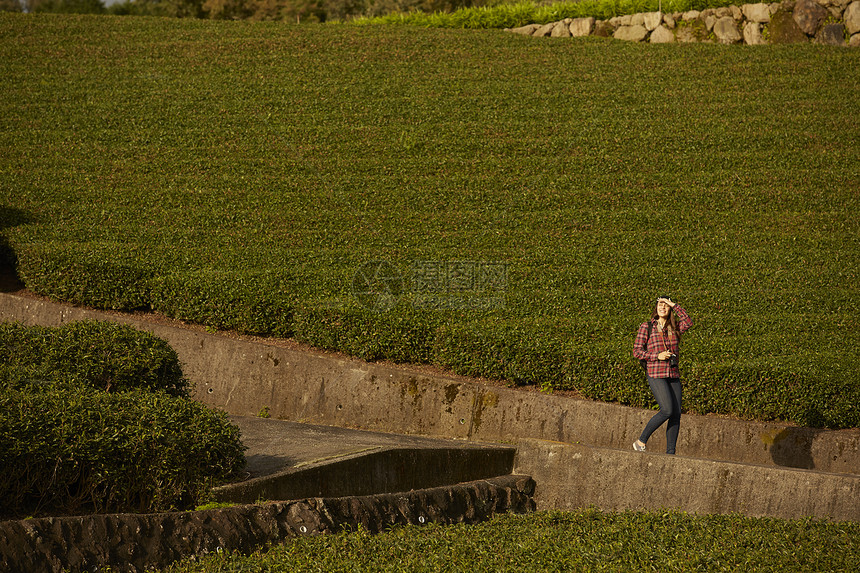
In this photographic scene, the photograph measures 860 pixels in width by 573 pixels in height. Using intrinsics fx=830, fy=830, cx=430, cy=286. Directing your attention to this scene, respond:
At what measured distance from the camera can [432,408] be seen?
844 centimetres

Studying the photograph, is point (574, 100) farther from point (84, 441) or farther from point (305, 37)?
point (84, 441)

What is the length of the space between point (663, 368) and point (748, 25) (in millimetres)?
14696

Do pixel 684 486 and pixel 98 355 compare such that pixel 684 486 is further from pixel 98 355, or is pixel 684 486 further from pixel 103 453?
pixel 98 355

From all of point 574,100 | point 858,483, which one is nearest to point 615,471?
point 858,483

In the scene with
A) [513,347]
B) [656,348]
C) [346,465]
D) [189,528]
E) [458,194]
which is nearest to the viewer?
[189,528]

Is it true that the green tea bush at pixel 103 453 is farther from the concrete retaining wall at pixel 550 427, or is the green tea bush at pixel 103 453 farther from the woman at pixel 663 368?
the woman at pixel 663 368

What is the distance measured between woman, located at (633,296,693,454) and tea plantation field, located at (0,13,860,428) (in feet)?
2.93

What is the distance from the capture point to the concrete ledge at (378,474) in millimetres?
5078

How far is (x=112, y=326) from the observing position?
686 centimetres

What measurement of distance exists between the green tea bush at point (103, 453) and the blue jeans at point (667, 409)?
364 cm

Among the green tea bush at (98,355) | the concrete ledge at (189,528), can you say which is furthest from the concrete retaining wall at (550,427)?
the green tea bush at (98,355)

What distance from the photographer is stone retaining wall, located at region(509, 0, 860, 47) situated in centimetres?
1831

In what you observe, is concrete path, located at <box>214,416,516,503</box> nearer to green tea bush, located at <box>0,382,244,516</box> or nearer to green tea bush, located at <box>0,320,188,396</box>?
green tea bush, located at <box>0,382,244,516</box>

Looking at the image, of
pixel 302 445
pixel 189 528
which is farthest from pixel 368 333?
pixel 189 528
